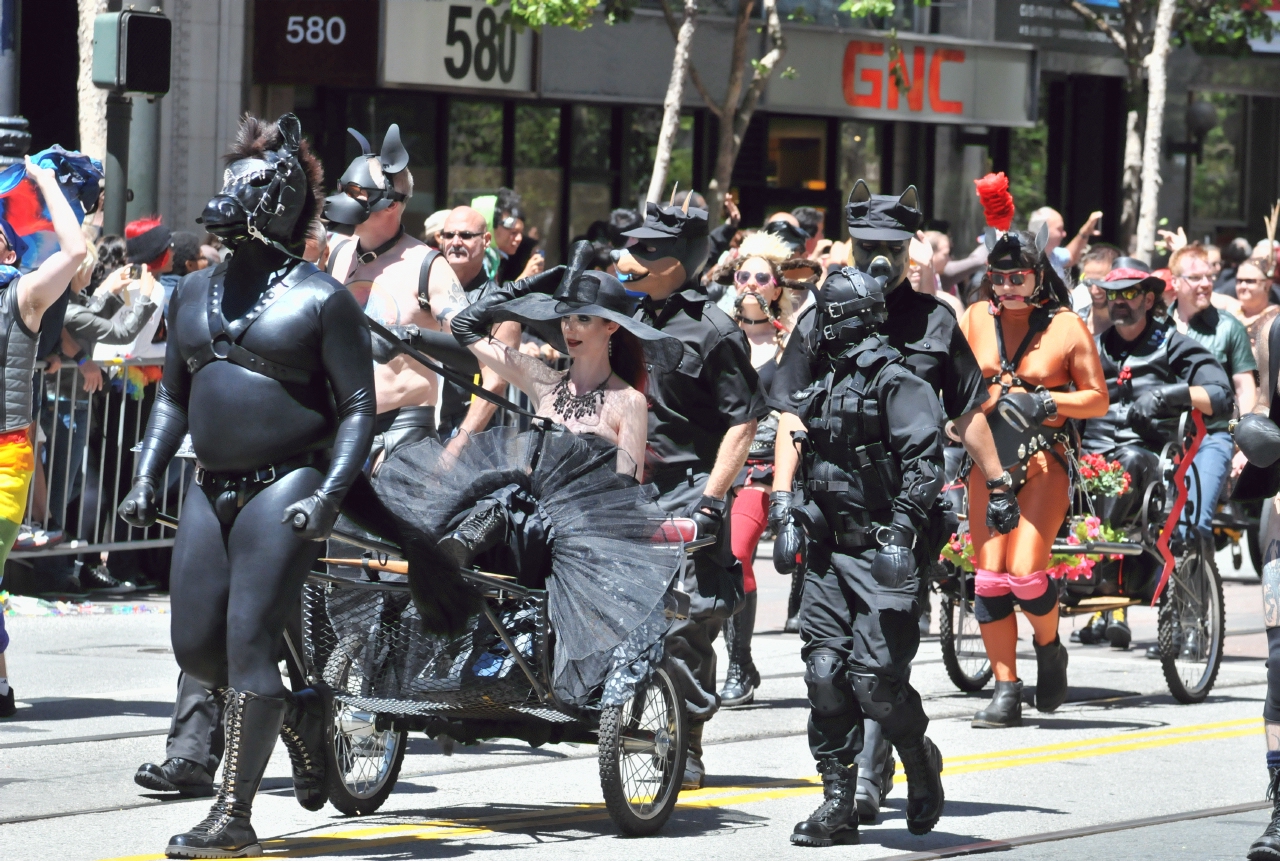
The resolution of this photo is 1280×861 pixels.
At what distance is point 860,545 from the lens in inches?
272

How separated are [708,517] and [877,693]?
95 cm

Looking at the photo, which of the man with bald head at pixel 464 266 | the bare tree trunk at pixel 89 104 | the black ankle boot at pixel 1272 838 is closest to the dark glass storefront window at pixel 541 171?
the bare tree trunk at pixel 89 104

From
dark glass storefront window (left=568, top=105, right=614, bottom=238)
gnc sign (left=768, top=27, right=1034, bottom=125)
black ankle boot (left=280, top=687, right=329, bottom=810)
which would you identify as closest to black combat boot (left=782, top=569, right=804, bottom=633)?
black ankle boot (left=280, top=687, right=329, bottom=810)

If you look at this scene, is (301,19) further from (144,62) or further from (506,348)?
(506,348)

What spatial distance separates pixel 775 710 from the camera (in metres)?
9.83

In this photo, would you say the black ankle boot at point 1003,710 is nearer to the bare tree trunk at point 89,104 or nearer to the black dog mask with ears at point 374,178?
the black dog mask with ears at point 374,178

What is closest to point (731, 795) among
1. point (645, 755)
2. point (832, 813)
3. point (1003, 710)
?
point (645, 755)

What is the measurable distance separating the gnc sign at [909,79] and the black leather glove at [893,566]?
17.5 meters

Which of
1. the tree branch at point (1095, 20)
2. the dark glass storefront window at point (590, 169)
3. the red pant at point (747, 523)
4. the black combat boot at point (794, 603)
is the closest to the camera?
the red pant at point (747, 523)

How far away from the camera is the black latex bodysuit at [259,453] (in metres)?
6.24

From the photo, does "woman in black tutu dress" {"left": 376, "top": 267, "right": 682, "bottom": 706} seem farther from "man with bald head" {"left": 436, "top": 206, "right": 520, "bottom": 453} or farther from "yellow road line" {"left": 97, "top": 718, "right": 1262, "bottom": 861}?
"man with bald head" {"left": 436, "top": 206, "right": 520, "bottom": 453}

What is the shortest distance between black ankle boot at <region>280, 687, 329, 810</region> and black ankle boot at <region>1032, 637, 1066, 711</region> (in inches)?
158

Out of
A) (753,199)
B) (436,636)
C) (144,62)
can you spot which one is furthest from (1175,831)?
(753,199)

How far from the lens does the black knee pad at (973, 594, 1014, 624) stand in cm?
959
